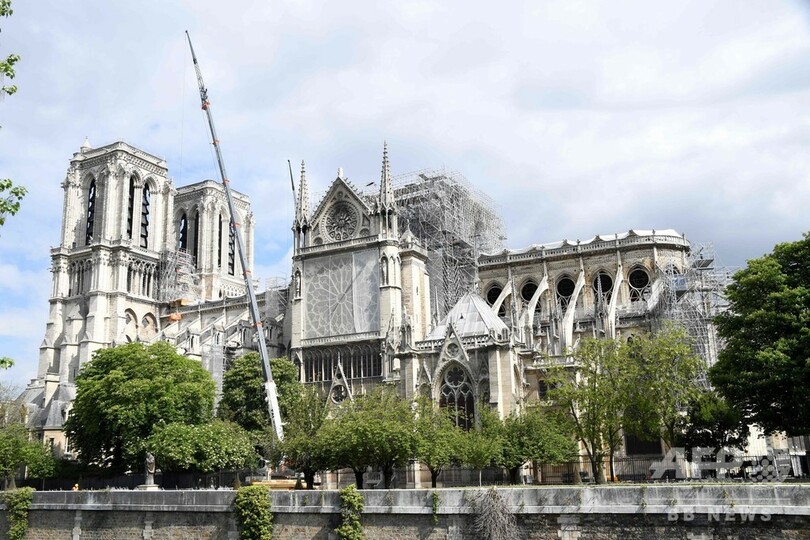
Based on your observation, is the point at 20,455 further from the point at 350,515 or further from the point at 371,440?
the point at 350,515

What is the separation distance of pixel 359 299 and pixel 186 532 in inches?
1263

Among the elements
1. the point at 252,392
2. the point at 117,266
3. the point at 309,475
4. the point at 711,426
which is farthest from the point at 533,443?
the point at 117,266

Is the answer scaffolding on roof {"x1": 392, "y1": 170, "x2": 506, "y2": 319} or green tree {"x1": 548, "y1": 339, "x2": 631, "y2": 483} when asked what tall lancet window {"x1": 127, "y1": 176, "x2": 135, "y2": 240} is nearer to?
scaffolding on roof {"x1": 392, "y1": 170, "x2": 506, "y2": 319}

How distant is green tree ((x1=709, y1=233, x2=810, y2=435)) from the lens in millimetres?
28906

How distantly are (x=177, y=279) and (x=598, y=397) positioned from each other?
207ft

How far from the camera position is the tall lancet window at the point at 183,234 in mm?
98062

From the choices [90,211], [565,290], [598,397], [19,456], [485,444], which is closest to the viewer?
[485,444]

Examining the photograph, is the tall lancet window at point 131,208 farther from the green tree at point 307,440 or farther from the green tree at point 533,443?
the green tree at point 533,443

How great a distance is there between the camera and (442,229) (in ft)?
207

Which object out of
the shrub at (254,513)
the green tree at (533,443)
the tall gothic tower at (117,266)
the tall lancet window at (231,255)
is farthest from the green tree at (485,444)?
the tall lancet window at (231,255)

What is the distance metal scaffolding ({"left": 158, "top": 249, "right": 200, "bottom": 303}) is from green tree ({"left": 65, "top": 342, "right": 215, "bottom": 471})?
121 ft

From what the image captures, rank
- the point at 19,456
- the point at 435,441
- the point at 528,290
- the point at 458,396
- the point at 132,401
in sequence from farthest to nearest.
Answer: the point at 528,290, the point at 19,456, the point at 132,401, the point at 458,396, the point at 435,441

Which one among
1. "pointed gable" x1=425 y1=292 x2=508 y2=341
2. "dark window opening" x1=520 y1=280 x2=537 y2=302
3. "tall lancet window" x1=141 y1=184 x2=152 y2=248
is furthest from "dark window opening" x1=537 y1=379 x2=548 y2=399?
"tall lancet window" x1=141 y1=184 x2=152 y2=248

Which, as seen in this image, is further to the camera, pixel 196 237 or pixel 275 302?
pixel 196 237
